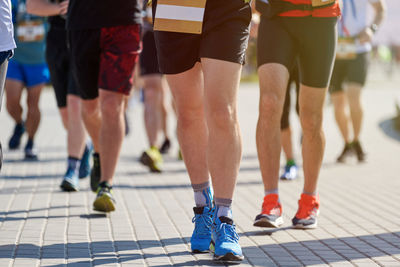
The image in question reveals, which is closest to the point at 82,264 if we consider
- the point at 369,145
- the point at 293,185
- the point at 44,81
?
the point at 293,185

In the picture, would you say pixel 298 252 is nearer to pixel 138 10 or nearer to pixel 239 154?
pixel 239 154

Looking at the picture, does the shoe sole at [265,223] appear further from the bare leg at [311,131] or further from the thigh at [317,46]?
the thigh at [317,46]

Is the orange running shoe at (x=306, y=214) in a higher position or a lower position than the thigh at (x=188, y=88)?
lower

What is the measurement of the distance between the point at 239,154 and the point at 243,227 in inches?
44.7

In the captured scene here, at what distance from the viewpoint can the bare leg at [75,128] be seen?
7.31 meters

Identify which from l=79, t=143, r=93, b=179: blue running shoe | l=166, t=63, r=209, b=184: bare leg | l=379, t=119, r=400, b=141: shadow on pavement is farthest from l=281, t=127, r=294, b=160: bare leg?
l=379, t=119, r=400, b=141: shadow on pavement

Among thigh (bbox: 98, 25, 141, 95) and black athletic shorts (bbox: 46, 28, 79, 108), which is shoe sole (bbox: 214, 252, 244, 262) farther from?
black athletic shorts (bbox: 46, 28, 79, 108)

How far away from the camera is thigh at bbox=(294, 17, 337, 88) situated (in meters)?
5.43

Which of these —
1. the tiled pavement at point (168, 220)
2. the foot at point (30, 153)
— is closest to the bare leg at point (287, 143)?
the tiled pavement at point (168, 220)

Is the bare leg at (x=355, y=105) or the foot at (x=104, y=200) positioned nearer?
the foot at (x=104, y=200)

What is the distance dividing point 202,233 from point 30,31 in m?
5.68

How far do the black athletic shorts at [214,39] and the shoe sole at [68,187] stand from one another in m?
2.75

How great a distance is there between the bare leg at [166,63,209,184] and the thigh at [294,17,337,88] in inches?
40.2

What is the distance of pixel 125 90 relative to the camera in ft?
19.4
